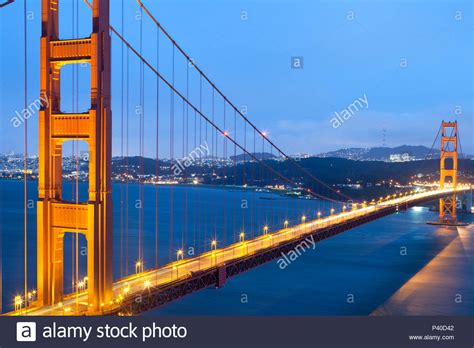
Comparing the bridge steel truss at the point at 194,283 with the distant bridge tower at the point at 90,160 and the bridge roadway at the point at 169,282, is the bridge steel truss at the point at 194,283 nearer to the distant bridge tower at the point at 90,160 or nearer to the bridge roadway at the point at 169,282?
the bridge roadway at the point at 169,282

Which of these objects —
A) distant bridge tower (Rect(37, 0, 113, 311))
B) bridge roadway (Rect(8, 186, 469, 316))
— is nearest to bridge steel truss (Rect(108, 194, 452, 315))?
bridge roadway (Rect(8, 186, 469, 316))

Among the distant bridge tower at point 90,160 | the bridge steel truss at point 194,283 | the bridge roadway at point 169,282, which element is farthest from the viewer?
the bridge steel truss at point 194,283

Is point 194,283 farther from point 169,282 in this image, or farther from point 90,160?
point 90,160

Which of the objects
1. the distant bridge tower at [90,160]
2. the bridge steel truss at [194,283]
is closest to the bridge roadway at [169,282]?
the bridge steel truss at [194,283]

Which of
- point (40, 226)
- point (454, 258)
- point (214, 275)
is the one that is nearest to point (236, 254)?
point (214, 275)

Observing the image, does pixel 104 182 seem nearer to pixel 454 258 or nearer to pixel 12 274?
pixel 12 274

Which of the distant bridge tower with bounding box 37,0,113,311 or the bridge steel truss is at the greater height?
the distant bridge tower with bounding box 37,0,113,311

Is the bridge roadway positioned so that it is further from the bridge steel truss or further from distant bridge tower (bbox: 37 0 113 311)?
distant bridge tower (bbox: 37 0 113 311)

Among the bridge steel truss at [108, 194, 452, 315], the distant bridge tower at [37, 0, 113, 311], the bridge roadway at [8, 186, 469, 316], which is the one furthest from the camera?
the bridge steel truss at [108, 194, 452, 315]

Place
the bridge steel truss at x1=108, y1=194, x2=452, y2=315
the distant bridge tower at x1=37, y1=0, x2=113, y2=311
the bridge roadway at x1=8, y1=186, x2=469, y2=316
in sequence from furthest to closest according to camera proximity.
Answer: the bridge steel truss at x1=108, y1=194, x2=452, y2=315 < the bridge roadway at x1=8, y1=186, x2=469, y2=316 < the distant bridge tower at x1=37, y1=0, x2=113, y2=311
